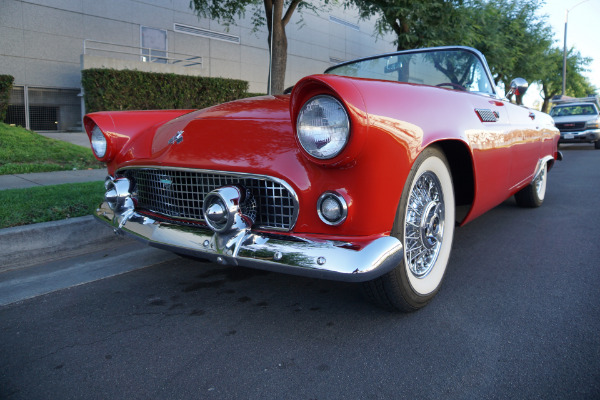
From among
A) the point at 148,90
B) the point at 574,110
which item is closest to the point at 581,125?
A: the point at 574,110

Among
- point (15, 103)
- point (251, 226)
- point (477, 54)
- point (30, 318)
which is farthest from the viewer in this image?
point (15, 103)

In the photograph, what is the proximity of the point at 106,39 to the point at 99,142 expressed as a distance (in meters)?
12.6

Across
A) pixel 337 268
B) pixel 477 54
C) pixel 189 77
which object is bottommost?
pixel 337 268

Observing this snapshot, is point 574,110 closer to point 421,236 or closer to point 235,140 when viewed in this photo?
point 421,236

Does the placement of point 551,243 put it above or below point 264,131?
below

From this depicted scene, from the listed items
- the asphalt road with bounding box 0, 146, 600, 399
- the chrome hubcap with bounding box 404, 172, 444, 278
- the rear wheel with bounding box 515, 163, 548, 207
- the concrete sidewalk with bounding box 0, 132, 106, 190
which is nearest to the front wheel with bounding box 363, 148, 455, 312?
the chrome hubcap with bounding box 404, 172, 444, 278

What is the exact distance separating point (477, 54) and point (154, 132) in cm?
237

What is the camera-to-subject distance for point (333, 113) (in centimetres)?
180

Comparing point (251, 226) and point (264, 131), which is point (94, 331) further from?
point (264, 131)

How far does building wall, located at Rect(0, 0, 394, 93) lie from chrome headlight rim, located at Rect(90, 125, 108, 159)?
34.3ft

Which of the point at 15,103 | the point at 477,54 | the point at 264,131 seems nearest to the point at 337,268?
the point at 264,131

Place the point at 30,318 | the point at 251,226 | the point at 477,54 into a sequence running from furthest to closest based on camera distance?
1. the point at 477,54
2. the point at 30,318
3. the point at 251,226

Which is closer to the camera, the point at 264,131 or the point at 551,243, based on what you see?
the point at 264,131

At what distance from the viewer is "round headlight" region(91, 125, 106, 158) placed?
9.62 feet
